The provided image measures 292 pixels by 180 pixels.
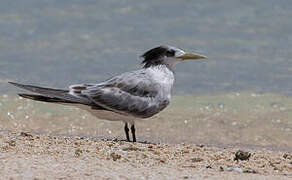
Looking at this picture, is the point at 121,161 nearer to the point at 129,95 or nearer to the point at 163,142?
the point at 129,95

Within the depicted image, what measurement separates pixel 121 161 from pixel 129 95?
6.52 feet

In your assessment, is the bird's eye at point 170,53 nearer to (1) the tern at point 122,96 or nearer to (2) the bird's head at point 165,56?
(2) the bird's head at point 165,56

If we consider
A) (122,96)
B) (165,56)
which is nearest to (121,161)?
(122,96)

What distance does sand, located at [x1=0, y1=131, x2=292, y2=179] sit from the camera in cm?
679

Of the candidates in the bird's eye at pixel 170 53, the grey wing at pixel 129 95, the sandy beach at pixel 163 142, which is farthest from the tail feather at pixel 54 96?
the bird's eye at pixel 170 53

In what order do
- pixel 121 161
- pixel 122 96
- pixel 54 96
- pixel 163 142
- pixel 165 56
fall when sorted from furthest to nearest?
pixel 163 142 → pixel 165 56 → pixel 122 96 → pixel 54 96 → pixel 121 161

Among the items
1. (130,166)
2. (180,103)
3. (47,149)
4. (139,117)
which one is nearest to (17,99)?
(180,103)

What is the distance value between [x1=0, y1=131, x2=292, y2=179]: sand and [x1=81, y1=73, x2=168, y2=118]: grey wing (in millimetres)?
470

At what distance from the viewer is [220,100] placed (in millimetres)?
15734

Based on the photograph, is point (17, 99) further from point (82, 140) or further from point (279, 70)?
point (279, 70)

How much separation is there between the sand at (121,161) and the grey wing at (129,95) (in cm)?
47

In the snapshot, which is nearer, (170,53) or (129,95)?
(129,95)

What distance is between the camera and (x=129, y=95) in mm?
9570

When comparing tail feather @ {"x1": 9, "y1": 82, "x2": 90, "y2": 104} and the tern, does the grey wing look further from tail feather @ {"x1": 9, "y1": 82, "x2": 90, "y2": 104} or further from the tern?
A: tail feather @ {"x1": 9, "y1": 82, "x2": 90, "y2": 104}
